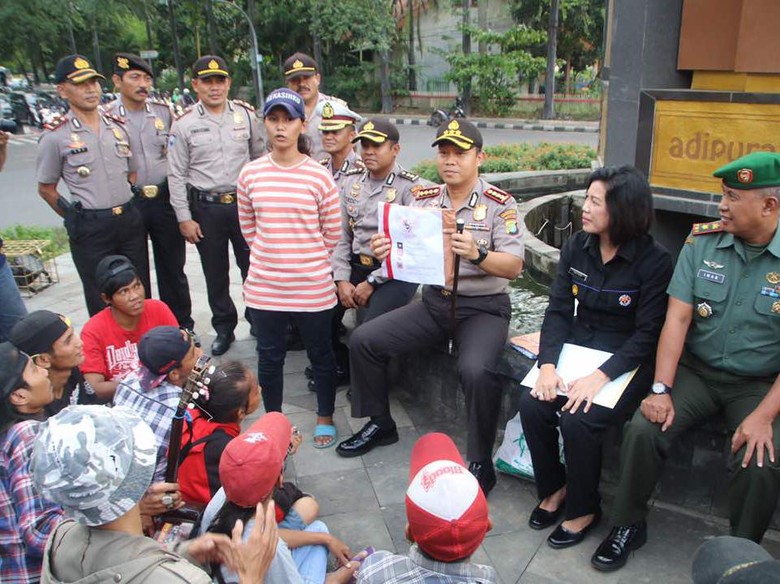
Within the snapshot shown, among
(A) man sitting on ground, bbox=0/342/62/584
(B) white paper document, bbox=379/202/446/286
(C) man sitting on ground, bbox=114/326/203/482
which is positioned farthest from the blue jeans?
(B) white paper document, bbox=379/202/446/286

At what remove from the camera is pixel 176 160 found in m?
4.64

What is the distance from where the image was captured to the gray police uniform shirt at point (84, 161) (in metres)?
4.38

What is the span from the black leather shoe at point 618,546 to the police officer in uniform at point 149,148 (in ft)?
12.2

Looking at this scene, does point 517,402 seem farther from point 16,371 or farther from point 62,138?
point 62,138

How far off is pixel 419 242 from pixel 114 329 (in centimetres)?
172

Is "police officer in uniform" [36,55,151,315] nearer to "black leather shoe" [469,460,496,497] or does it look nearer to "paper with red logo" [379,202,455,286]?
"paper with red logo" [379,202,455,286]

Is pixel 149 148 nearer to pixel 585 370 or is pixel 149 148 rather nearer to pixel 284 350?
pixel 284 350

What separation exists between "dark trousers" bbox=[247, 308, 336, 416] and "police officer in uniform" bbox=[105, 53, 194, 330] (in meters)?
1.71

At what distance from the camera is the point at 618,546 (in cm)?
272

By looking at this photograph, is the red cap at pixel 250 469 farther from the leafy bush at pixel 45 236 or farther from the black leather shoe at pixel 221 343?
the leafy bush at pixel 45 236

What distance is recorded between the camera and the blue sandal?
3.72 m

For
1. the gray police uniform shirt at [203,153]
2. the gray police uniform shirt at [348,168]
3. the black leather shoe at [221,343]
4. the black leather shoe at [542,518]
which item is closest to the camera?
the black leather shoe at [542,518]

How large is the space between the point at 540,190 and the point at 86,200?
18.0 ft

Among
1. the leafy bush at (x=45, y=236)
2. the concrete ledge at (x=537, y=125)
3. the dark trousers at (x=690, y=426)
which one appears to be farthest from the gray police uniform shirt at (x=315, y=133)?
the concrete ledge at (x=537, y=125)
